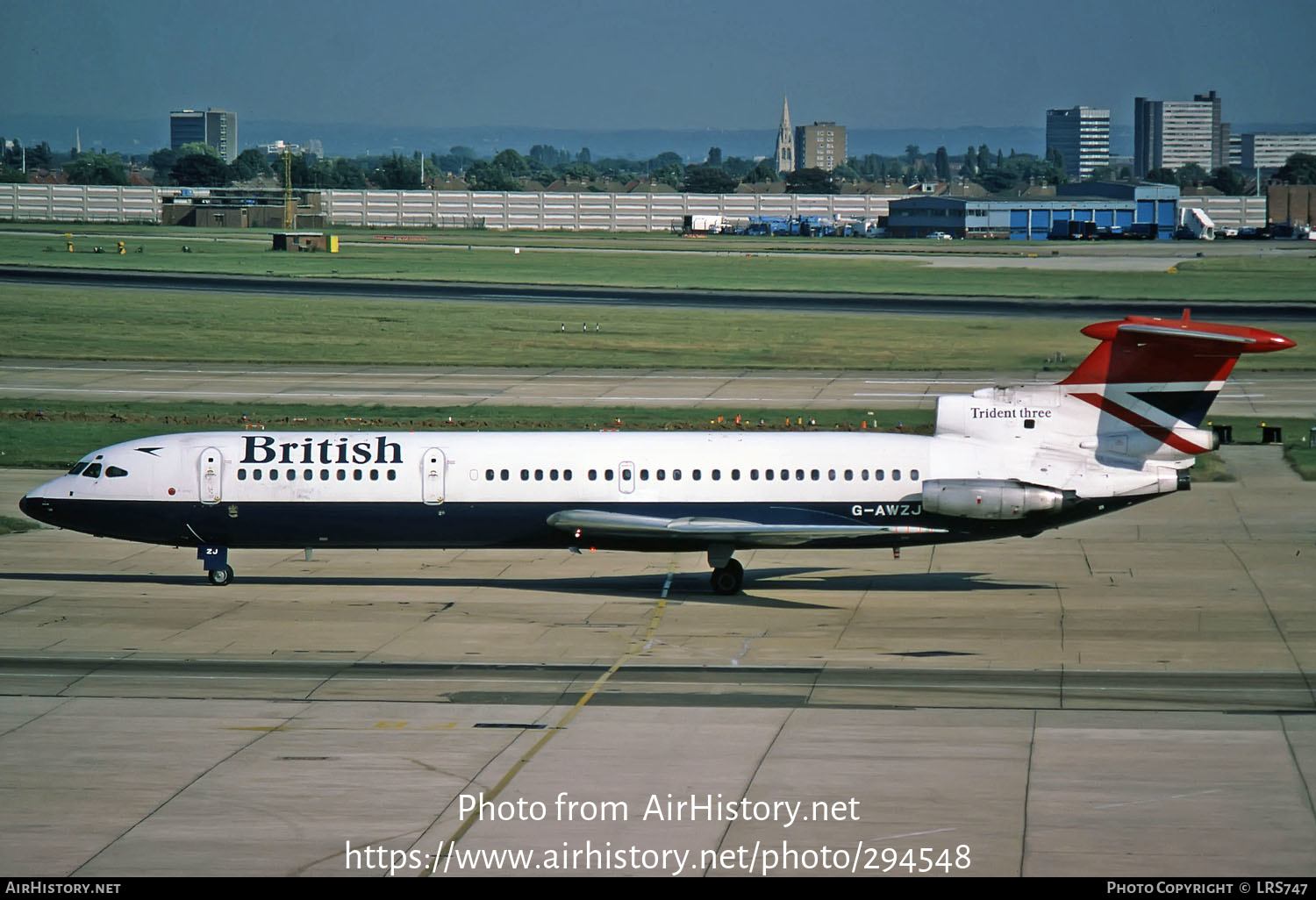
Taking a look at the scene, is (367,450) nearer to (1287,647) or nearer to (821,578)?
(821,578)

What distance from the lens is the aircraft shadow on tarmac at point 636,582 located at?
36219 millimetres

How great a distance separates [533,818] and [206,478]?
59.9ft

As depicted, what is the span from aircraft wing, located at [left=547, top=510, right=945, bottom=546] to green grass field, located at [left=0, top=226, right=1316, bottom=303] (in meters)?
76.8

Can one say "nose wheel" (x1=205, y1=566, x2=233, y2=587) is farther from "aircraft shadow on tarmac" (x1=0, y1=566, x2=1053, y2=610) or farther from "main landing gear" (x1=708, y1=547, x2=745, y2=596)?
"main landing gear" (x1=708, y1=547, x2=745, y2=596)

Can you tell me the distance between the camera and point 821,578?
38000mm

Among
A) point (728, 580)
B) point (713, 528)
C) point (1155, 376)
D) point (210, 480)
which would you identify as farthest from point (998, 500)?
point (210, 480)

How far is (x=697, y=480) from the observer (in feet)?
116

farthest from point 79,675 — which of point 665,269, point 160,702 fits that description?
point 665,269

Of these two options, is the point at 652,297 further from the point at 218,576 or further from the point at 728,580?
the point at 728,580

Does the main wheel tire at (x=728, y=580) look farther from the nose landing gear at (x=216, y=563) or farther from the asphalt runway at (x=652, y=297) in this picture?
the asphalt runway at (x=652, y=297)

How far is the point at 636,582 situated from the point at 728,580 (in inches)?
106

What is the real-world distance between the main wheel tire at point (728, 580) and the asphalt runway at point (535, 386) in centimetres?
2798

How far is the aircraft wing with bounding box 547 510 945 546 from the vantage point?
34.2 meters

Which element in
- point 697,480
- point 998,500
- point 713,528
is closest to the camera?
point 998,500
